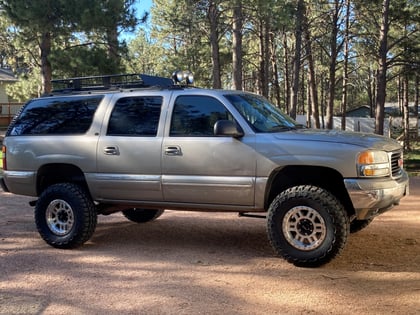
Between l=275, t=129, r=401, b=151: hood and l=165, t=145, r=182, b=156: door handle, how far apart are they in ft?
3.83

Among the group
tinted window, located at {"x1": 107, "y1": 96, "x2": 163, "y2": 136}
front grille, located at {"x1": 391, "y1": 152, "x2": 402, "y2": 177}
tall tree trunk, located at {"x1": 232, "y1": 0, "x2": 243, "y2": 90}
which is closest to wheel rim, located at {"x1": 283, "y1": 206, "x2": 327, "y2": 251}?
front grille, located at {"x1": 391, "y1": 152, "x2": 402, "y2": 177}

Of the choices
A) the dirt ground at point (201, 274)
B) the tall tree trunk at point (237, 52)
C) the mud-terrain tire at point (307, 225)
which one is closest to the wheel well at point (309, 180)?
the mud-terrain tire at point (307, 225)

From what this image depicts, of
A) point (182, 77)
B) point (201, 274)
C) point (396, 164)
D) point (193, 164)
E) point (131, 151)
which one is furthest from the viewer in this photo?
point (182, 77)

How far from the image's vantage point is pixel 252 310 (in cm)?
432

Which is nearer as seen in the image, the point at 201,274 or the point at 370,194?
the point at 370,194

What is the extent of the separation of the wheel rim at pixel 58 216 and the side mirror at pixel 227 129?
234 centimetres

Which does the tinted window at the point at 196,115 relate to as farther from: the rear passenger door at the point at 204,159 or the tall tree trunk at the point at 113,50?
the tall tree trunk at the point at 113,50

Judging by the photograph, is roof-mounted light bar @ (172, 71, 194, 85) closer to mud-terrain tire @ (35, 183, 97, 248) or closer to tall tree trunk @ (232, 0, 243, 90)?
mud-terrain tire @ (35, 183, 97, 248)

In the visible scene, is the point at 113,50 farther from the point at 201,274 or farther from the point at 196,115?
the point at 201,274

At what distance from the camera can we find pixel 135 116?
6441mm

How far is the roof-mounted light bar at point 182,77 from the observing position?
671cm

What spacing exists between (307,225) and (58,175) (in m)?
3.42

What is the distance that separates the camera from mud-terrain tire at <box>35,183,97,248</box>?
650 centimetres

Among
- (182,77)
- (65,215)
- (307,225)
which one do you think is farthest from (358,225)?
(65,215)
